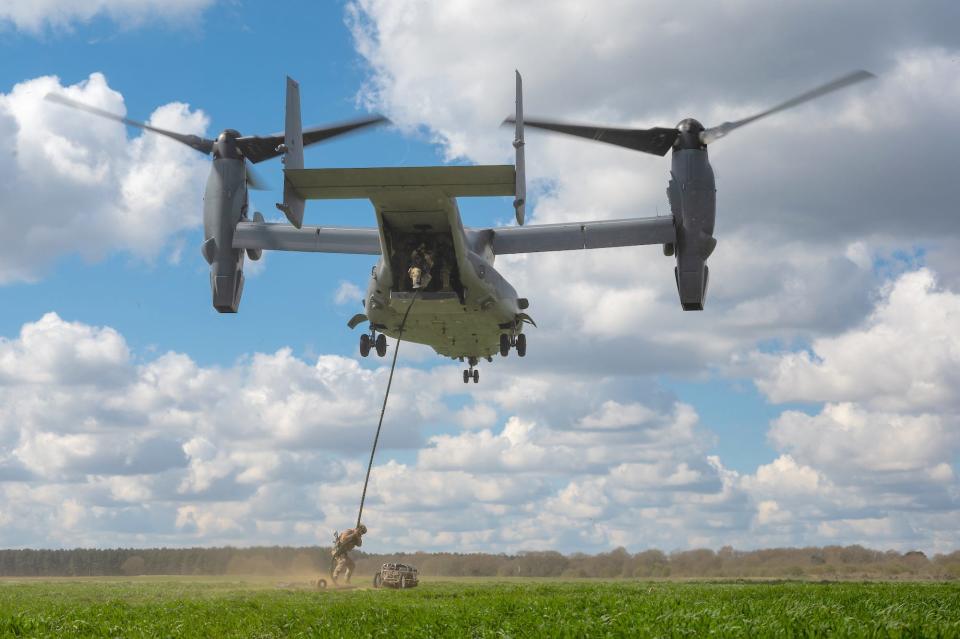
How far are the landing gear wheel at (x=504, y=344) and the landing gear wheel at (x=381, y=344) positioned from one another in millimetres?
3785

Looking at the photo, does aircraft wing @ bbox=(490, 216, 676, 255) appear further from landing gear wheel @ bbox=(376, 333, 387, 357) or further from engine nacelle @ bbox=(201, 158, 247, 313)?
engine nacelle @ bbox=(201, 158, 247, 313)

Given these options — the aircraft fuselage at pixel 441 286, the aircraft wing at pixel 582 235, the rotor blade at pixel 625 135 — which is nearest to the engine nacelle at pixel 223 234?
the aircraft fuselage at pixel 441 286

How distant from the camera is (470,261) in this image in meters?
25.5

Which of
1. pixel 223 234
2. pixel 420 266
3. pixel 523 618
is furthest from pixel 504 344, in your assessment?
pixel 523 618

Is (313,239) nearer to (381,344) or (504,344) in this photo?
(381,344)

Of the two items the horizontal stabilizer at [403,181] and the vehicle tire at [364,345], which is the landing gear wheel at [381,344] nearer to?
the vehicle tire at [364,345]

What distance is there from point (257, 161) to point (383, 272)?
249 inches

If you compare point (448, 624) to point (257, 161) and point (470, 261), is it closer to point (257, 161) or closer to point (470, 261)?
point (470, 261)

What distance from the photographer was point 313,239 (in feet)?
96.1

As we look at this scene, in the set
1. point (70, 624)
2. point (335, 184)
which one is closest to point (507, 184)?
point (335, 184)

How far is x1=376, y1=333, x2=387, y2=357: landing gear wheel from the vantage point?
1186 inches

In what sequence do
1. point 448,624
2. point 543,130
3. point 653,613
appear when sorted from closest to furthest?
point 653,613
point 448,624
point 543,130

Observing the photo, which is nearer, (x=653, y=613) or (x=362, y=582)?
(x=653, y=613)

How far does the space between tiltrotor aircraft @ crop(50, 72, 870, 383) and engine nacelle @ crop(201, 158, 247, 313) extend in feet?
0.10
